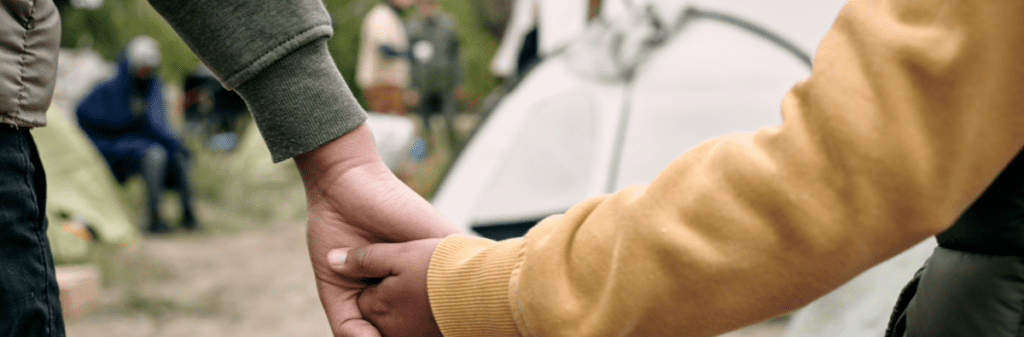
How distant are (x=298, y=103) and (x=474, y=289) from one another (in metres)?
0.30

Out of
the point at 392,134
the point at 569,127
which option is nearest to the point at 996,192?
the point at 569,127

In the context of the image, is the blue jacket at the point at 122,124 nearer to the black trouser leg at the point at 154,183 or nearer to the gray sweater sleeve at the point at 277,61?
the black trouser leg at the point at 154,183

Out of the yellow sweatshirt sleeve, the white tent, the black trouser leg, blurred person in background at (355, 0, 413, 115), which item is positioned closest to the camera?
the yellow sweatshirt sleeve

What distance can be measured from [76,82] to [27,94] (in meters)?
6.99

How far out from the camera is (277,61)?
2.36 ft

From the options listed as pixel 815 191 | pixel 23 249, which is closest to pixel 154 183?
pixel 23 249

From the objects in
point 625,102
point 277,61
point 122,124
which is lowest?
point 122,124

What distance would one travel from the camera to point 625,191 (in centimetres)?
57

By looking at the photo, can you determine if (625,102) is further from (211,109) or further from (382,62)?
(211,109)

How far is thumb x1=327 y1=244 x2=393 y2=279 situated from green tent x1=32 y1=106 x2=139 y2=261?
270cm

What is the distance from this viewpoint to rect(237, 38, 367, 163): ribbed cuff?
0.73 metres

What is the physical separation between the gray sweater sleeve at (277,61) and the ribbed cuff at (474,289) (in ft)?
0.73

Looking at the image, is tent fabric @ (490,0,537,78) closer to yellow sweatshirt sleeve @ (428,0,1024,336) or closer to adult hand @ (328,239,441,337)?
adult hand @ (328,239,441,337)

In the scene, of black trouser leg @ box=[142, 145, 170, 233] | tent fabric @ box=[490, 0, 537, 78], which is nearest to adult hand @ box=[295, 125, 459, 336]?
black trouser leg @ box=[142, 145, 170, 233]
